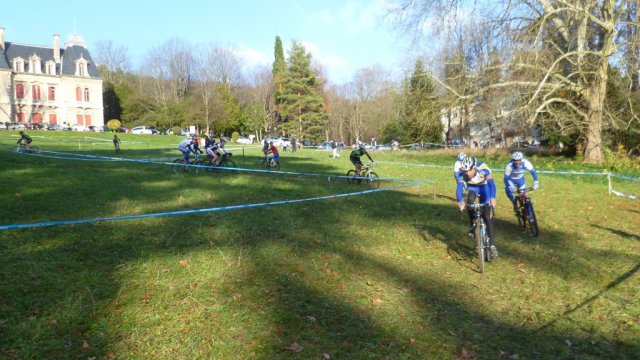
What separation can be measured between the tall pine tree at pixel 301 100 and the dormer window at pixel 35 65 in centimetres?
4145

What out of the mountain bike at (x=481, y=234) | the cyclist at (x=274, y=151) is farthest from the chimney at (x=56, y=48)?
the mountain bike at (x=481, y=234)

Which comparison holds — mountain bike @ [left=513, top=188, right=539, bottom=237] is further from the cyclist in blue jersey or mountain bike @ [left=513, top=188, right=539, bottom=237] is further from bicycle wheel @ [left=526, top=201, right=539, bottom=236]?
the cyclist in blue jersey

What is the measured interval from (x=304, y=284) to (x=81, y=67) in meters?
84.5

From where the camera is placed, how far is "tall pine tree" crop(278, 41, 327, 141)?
73438mm

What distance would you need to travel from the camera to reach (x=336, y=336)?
5.21 meters

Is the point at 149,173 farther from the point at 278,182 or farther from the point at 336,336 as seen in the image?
the point at 336,336

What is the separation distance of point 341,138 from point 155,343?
75.5 meters

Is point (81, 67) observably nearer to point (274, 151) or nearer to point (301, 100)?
point (301, 100)

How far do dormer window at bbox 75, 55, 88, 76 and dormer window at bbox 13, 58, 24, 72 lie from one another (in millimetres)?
7914

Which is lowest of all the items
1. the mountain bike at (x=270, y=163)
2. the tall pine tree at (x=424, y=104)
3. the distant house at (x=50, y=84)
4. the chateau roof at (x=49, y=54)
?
the mountain bike at (x=270, y=163)

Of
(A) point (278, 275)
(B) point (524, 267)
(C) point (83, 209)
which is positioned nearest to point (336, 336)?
(A) point (278, 275)

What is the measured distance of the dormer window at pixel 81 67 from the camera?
76188 mm

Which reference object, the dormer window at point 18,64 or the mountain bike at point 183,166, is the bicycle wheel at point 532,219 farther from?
the dormer window at point 18,64

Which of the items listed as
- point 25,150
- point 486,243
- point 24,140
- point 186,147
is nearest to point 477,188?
point 486,243
